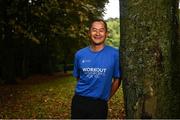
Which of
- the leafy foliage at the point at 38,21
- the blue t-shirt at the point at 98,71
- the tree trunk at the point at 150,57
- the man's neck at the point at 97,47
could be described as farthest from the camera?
the leafy foliage at the point at 38,21

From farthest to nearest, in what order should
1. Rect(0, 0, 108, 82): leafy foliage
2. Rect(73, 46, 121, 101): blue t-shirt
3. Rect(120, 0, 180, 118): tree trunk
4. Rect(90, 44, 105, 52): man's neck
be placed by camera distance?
Rect(0, 0, 108, 82): leafy foliage → Rect(90, 44, 105, 52): man's neck → Rect(73, 46, 121, 101): blue t-shirt → Rect(120, 0, 180, 118): tree trunk

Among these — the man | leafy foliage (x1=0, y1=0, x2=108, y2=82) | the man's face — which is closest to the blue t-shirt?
the man

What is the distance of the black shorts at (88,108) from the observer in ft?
17.7

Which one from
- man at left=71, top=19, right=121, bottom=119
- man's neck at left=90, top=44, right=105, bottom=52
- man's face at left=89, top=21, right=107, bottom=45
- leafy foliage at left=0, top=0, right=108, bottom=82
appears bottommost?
man at left=71, top=19, right=121, bottom=119

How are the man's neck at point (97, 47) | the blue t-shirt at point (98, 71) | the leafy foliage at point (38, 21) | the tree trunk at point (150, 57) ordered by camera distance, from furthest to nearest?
1. the leafy foliage at point (38, 21)
2. the man's neck at point (97, 47)
3. the blue t-shirt at point (98, 71)
4. the tree trunk at point (150, 57)

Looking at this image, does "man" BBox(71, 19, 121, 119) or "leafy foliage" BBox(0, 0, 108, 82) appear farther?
"leafy foliage" BBox(0, 0, 108, 82)

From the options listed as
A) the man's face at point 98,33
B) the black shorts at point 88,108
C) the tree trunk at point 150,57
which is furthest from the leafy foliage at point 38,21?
the tree trunk at point 150,57

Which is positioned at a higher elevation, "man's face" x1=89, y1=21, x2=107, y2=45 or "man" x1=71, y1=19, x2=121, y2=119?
"man's face" x1=89, y1=21, x2=107, y2=45

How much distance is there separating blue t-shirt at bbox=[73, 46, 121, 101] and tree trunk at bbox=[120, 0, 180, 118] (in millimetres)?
345

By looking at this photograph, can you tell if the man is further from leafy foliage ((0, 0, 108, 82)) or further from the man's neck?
leafy foliage ((0, 0, 108, 82))

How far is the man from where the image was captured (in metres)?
5.31

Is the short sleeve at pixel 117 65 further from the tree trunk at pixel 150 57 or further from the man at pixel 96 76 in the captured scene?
the tree trunk at pixel 150 57

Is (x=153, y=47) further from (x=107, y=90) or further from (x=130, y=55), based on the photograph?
(x=107, y=90)

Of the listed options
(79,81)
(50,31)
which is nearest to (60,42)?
(50,31)
